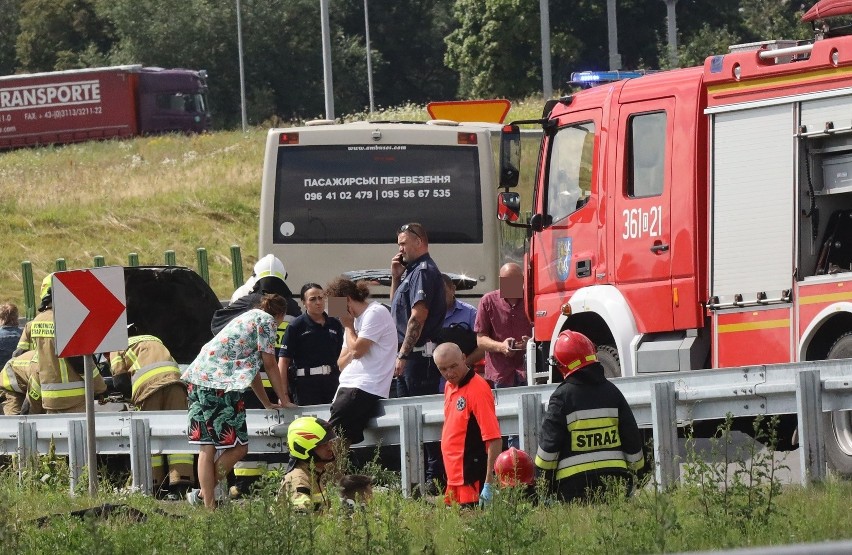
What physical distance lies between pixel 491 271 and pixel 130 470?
17.2ft

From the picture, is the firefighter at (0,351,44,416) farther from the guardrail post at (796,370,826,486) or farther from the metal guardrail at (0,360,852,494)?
the guardrail post at (796,370,826,486)

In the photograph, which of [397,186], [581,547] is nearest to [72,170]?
[397,186]

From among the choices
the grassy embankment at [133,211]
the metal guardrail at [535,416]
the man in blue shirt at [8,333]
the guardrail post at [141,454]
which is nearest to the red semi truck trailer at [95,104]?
the grassy embankment at [133,211]

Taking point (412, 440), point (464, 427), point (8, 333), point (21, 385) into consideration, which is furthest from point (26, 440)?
point (464, 427)

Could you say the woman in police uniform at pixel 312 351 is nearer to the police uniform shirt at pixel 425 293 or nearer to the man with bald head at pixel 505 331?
the police uniform shirt at pixel 425 293

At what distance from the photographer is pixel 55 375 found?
13070 millimetres

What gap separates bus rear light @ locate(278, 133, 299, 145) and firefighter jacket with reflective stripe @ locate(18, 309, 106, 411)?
4880 mm

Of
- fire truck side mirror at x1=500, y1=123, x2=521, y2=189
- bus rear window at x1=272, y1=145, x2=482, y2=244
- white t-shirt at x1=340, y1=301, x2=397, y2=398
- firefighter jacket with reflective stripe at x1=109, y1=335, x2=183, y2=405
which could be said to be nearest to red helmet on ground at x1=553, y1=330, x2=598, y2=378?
white t-shirt at x1=340, y1=301, x2=397, y2=398

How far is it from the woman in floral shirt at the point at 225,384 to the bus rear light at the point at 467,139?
6.43 meters

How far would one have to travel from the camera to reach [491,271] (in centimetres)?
1698

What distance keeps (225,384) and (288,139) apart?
6.87 m

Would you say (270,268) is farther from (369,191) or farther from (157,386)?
(369,191)

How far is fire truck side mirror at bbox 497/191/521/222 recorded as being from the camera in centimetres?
1269

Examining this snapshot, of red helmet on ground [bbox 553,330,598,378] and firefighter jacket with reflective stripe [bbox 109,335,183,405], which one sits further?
firefighter jacket with reflective stripe [bbox 109,335,183,405]
